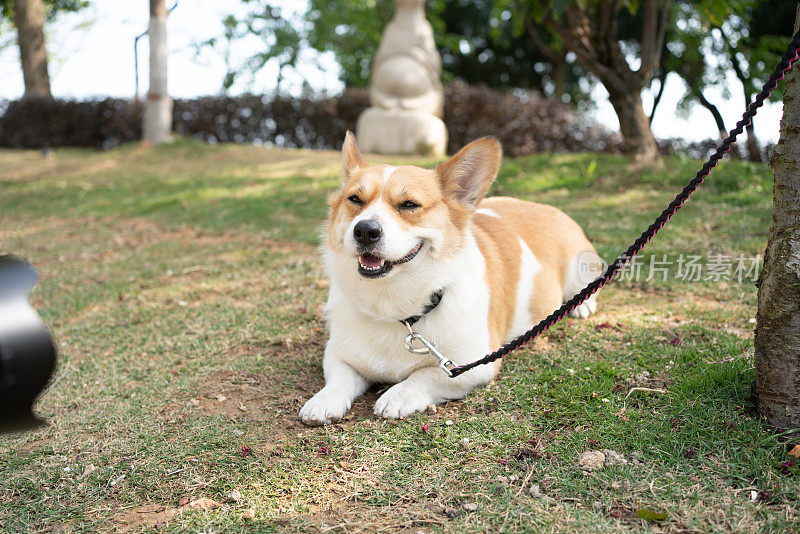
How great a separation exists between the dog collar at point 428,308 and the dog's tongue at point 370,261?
1.17ft

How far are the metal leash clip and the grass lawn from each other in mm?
226

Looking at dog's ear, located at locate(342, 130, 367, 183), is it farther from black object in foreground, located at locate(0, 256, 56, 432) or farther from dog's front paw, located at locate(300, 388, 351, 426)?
black object in foreground, located at locate(0, 256, 56, 432)

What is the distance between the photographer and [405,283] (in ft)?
9.85

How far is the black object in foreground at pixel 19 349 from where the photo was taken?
5.62ft

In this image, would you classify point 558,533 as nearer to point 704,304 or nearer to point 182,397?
point 182,397

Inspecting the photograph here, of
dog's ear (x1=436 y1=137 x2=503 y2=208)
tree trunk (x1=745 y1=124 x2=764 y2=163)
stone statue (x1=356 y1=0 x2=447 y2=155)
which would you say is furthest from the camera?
tree trunk (x1=745 y1=124 x2=764 y2=163)

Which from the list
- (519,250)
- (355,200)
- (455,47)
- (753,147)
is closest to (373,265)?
(355,200)

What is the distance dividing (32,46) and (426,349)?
676 inches

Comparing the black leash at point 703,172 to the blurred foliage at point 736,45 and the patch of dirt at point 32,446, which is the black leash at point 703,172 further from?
the blurred foliage at point 736,45

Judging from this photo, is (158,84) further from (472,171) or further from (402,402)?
(402,402)

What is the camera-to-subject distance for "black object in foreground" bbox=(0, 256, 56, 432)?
1.71 meters

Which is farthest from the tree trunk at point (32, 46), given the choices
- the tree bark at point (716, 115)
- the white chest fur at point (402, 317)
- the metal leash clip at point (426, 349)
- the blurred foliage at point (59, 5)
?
the metal leash clip at point (426, 349)

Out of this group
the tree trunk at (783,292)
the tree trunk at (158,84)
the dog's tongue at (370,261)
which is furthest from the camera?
the tree trunk at (158,84)

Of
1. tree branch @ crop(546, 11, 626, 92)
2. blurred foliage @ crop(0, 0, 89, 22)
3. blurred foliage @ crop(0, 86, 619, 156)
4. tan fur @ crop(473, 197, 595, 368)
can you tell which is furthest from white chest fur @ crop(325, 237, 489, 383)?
blurred foliage @ crop(0, 0, 89, 22)
